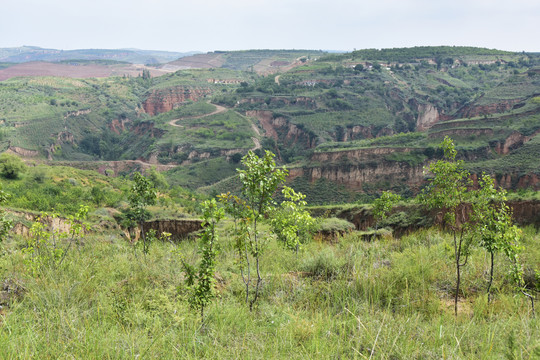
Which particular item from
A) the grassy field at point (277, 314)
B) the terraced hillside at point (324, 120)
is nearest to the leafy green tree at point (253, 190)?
the grassy field at point (277, 314)

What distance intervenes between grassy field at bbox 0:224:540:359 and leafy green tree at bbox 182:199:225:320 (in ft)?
0.85

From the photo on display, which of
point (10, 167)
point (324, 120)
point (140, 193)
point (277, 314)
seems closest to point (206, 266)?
point (277, 314)

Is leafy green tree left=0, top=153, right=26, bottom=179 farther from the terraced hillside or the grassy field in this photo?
the grassy field

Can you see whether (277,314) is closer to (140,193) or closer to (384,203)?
(140,193)

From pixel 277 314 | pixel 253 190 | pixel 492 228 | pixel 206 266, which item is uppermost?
pixel 253 190

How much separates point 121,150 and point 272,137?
45.2 metres

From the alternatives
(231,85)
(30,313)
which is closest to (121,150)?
(231,85)

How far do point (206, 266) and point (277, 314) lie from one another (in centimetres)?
132

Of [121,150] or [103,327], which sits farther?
[121,150]

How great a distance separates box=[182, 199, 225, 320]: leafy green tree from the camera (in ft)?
15.9

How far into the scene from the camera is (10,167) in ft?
110

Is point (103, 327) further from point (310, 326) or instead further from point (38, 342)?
point (310, 326)

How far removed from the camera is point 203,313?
5.00 m

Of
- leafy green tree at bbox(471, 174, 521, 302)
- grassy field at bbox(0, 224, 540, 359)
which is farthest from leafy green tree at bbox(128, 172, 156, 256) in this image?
leafy green tree at bbox(471, 174, 521, 302)
